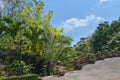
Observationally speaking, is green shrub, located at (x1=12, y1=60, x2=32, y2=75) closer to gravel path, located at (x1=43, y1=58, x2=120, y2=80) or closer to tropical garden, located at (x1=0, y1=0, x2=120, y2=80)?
tropical garden, located at (x1=0, y1=0, x2=120, y2=80)

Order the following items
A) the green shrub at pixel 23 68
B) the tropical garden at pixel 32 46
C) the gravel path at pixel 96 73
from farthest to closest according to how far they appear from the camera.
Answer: the tropical garden at pixel 32 46, the green shrub at pixel 23 68, the gravel path at pixel 96 73

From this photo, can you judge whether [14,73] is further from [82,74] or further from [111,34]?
[111,34]

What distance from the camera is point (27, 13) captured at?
107 feet

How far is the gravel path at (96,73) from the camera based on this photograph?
23.9 m

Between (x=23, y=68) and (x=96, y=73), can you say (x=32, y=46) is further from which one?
(x=96, y=73)

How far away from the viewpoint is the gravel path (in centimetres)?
2386

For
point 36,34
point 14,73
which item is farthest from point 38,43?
point 14,73

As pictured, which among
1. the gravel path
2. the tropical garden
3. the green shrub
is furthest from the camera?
the tropical garden

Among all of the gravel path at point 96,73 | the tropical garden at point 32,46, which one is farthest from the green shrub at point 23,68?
the gravel path at point 96,73

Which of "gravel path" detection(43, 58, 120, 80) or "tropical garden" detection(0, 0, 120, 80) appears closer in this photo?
"gravel path" detection(43, 58, 120, 80)

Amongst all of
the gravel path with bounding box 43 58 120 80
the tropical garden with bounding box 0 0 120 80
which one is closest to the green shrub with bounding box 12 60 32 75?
the tropical garden with bounding box 0 0 120 80

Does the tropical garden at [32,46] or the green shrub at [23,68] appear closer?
the green shrub at [23,68]

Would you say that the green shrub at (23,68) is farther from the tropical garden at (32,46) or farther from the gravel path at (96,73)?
the gravel path at (96,73)

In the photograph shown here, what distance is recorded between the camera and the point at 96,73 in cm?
2555
